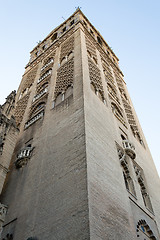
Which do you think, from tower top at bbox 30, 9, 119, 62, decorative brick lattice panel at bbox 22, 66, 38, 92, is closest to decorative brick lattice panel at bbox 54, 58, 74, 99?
decorative brick lattice panel at bbox 22, 66, 38, 92

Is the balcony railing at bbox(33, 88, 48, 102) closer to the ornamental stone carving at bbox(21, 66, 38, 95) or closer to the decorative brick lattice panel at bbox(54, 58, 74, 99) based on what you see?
the decorative brick lattice panel at bbox(54, 58, 74, 99)

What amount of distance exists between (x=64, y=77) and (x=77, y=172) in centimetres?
826

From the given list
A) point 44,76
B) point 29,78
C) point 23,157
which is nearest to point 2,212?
point 23,157

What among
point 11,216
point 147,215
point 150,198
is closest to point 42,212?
point 11,216

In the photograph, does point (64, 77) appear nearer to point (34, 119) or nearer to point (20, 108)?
point (34, 119)

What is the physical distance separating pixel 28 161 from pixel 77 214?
15.6 ft

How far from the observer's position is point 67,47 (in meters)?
20.0

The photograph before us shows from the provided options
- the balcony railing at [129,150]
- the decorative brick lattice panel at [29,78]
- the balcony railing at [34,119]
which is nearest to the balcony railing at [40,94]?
the balcony railing at [34,119]

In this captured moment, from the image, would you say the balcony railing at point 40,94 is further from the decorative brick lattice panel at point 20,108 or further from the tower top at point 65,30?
the tower top at point 65,30

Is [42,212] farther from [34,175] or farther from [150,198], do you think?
[150,198]

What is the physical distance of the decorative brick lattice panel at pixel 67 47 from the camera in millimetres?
19011

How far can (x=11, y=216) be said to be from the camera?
9305 millimetres

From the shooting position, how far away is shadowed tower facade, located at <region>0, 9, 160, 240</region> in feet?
24.2

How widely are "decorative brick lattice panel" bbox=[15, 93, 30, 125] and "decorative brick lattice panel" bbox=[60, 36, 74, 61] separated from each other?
3.83 m
